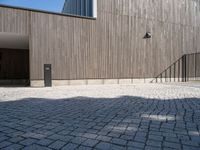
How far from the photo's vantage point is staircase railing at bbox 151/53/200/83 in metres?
14.0

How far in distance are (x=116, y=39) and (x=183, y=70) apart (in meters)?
6.45

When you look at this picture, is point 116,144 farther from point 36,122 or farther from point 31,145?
point 36,122

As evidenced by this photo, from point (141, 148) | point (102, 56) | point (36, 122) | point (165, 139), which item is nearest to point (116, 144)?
point (141, 148)

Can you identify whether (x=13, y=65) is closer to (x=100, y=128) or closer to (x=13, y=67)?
(x=13, y=67)

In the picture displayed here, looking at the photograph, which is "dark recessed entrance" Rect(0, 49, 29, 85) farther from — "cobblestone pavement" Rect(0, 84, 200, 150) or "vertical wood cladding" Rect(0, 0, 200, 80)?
"cobblestone pavement" Rect(0, 84, 200, 150)

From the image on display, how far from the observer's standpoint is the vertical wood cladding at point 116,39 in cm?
1023

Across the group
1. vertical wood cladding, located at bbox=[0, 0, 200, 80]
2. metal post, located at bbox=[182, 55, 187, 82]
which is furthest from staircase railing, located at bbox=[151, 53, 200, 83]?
vertical wood cladding, located at bbox=[0, 0, 200, 80]

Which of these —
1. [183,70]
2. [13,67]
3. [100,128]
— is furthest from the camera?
[183,70]

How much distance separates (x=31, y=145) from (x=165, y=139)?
6.07ft

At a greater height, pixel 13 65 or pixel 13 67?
pixel 13 65

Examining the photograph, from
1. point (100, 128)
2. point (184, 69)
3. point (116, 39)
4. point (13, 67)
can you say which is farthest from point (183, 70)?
point (100, 128)

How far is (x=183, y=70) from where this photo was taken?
48.9 ft

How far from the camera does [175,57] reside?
14445mm

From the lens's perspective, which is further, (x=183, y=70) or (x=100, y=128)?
(x=183, y=70)
